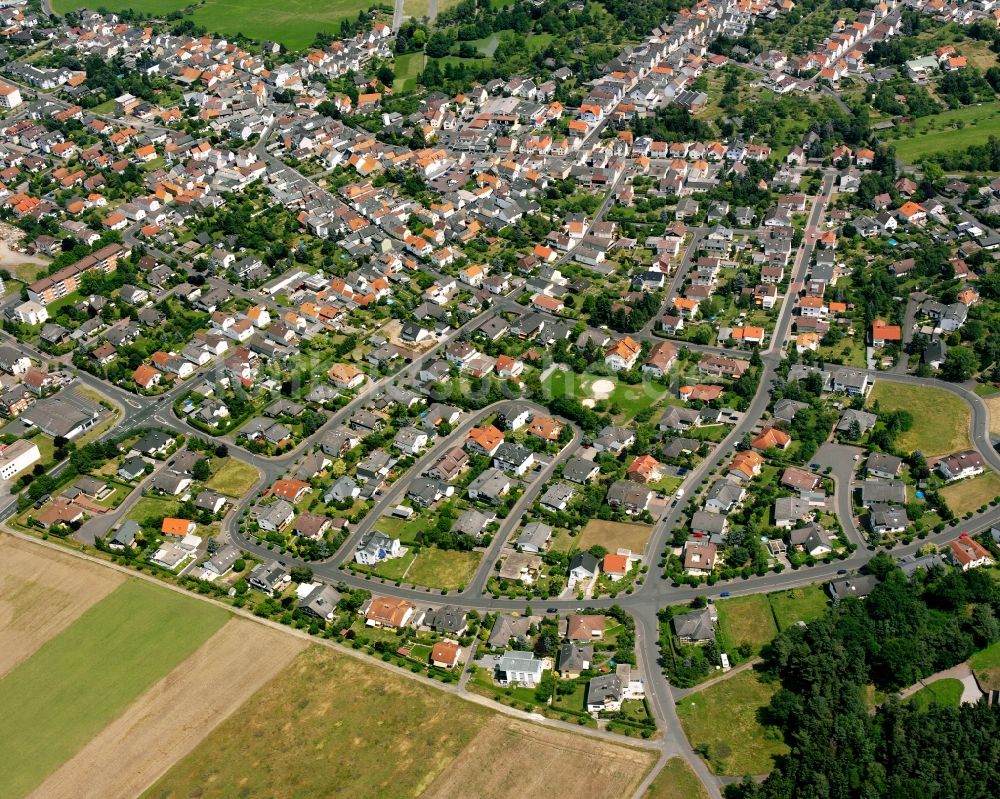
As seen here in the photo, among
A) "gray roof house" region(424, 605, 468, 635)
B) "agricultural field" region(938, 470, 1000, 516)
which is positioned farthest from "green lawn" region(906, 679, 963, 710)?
"gray roof house" region(424, 605, 468, 635)

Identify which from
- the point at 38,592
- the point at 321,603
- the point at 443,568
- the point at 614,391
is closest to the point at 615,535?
the point at 443,568

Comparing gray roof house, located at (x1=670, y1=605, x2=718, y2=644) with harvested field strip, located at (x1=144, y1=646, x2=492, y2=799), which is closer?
harvested field strip, located at (x1=144, y1=646, x2=492, y2=799)

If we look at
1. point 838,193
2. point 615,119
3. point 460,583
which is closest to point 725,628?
point 460,583

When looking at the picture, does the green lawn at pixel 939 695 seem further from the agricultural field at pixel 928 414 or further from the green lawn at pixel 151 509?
the green lawn at pixel 151 509

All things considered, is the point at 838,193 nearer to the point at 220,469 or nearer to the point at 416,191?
the point at 416,191

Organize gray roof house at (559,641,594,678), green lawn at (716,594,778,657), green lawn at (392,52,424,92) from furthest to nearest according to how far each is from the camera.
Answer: green lawn at (392,52,424,92)
green lawn at (716,594,778,657)
gray roof house at (559,641,594,678)

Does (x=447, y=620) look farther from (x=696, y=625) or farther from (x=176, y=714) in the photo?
(x=176, y=714)

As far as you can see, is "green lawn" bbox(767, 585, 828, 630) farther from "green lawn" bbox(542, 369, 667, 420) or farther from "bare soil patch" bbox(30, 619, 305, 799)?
"bare soil patch" bbox(30, 619, 305, 799)
